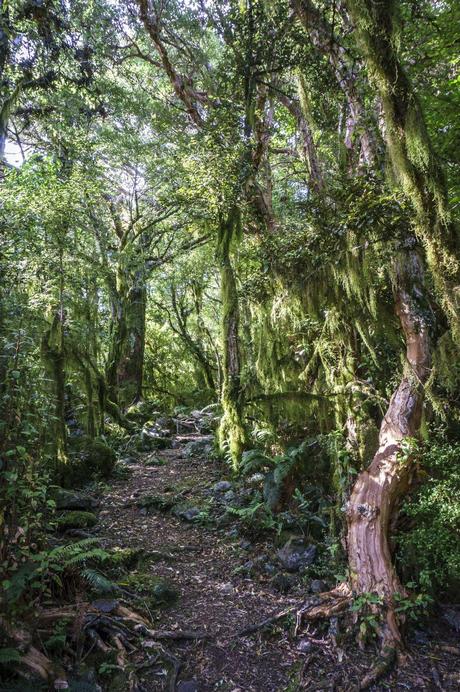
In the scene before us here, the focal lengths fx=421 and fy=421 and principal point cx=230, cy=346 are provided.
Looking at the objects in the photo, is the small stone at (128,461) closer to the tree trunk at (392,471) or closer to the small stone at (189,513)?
the small stone at (189,513)

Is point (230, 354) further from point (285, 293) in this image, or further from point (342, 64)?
point (342, 64)

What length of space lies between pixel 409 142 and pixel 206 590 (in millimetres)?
5299

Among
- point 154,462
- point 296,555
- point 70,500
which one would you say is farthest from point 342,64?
point 154,462

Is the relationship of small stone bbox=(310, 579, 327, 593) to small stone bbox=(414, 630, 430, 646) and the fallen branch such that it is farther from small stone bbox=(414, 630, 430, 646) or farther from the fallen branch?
the fallen branch

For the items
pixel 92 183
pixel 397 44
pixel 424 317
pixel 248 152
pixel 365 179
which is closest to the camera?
pixel 397 44

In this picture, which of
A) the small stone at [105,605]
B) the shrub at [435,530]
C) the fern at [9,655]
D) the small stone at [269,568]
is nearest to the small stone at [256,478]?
the small stone at [269,568]

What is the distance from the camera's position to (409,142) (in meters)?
3.75

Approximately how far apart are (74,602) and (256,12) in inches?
342

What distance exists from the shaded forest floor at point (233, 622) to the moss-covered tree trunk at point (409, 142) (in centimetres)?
355

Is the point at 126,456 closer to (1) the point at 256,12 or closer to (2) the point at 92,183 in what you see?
(2) the point at 92,183

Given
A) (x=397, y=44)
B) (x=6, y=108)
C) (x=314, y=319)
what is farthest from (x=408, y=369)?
(x=6, y=108)

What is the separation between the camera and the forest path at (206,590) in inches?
153

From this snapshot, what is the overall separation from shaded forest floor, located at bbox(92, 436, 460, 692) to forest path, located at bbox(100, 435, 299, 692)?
11 mm

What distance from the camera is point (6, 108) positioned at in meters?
6.57
